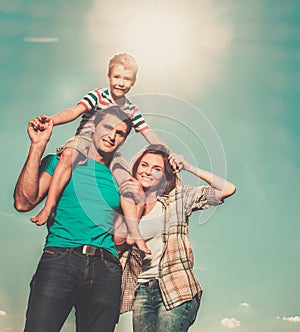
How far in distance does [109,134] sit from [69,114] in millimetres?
357

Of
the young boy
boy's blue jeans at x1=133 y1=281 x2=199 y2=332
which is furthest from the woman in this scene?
the young boy

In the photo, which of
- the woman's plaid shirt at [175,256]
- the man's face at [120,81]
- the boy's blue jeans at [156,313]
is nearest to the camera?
the boy's blue jeans at [156,313]

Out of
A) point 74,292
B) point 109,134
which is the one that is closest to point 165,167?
point 109,134

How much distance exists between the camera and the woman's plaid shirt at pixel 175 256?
272 cm

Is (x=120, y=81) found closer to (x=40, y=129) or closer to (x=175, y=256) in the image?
(x=40, y=129)

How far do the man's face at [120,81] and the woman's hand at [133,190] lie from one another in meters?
0.66

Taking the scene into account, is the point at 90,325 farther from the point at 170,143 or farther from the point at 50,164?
the point at 170,143

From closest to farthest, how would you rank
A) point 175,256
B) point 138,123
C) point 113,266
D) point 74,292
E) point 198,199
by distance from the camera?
1. point 74,292
2. point 113,266
3. point 175,256
4. point 198,199
5. point 138,123

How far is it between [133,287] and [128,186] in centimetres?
66

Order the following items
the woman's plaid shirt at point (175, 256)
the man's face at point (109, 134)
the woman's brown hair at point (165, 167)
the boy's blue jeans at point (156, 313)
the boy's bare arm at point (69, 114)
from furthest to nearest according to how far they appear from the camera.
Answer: the woman's brown hair at point (165, 167), the boy's bare arm at point (69, 114), the man's face at point (109, 134), the woman's plaid shirt at point (175, 256), the boy's blue jeans at point (156, 313)

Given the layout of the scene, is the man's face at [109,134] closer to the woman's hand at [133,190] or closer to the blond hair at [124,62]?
the woman's hand at [133,190]

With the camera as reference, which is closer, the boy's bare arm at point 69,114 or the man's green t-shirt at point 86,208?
the man's green t-shirt at point 86,208

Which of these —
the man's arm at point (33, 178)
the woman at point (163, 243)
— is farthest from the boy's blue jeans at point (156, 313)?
the man's arm at point (33, 178)

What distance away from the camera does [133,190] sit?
2.93 metres
